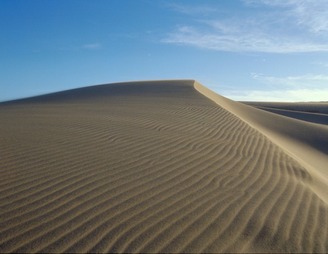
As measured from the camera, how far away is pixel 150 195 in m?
4.73

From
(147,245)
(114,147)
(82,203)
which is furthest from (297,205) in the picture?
(114,147)

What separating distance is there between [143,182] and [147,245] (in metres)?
1.67

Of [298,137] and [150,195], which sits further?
[298,137]

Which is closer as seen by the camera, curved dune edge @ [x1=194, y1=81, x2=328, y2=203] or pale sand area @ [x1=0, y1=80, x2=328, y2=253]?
pale sand area @ [x1=0, y1=80, x2=328, y2=253]

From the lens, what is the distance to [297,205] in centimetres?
488

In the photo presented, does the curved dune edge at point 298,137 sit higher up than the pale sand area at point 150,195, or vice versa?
the pale sand area at point 150,195

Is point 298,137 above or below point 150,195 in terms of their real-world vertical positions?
below

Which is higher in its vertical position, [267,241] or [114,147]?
[114,147]

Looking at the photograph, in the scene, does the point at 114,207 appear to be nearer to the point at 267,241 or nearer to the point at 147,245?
the point at 147,245

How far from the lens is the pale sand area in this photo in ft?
12.1

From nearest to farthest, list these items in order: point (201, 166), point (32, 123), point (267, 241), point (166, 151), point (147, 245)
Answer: point (147, 245) → point (267, 241) → point (201, 166) → point (166, 151) → point (32, 123)

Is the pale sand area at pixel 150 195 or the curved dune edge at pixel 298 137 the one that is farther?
the curved dune edge at pixel 298 137

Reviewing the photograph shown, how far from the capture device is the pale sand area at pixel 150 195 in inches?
145

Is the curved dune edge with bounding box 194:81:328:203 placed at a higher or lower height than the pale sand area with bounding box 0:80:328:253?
lower
